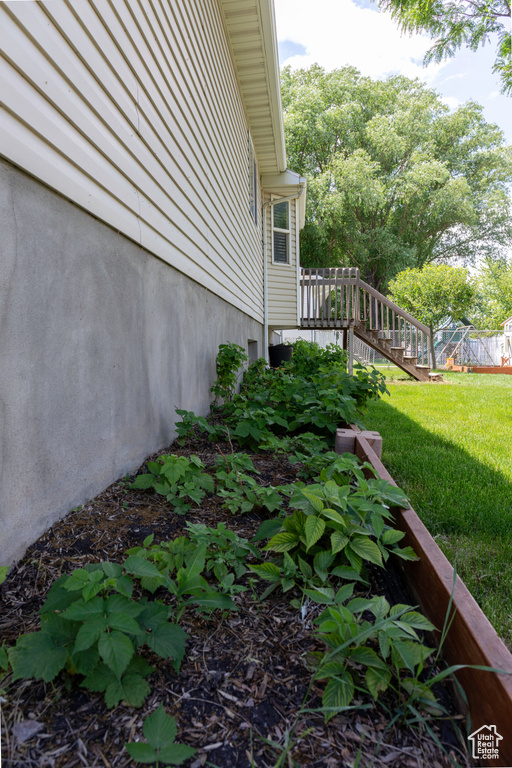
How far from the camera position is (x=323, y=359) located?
21.1 feet

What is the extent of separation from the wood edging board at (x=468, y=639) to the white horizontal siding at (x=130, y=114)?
6.27ft

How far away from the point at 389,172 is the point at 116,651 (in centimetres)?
2855

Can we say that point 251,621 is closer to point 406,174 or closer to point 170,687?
point 170,687

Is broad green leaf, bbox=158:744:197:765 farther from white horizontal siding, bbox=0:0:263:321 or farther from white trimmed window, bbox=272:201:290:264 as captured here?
white trimmed window, bbox=272:201:290:264

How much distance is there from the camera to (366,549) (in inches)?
56.6

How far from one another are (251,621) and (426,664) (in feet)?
1.67

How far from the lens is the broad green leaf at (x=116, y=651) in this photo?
37.0 inches

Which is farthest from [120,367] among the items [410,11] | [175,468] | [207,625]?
[410,11]

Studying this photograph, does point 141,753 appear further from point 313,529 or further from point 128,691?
point 313,529

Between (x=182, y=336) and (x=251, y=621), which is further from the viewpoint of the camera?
(x=182, y=336)

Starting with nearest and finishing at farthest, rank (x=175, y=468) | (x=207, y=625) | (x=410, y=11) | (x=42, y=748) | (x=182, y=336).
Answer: (x=42, y=748), (x=207, y=625), (x=175, y=468), (x=182, y=336), (x=410, y=11)

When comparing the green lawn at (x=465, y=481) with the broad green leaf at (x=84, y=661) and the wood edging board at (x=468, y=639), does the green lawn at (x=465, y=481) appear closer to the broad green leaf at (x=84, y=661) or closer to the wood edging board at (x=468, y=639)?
the wood edging board at (x=468, y=639)

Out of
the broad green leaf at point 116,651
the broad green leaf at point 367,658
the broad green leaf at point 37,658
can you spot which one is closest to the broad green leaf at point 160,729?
the broad green leaf at point 116,651

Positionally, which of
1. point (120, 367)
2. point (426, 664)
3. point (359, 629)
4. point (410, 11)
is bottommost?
point (426, 664)
